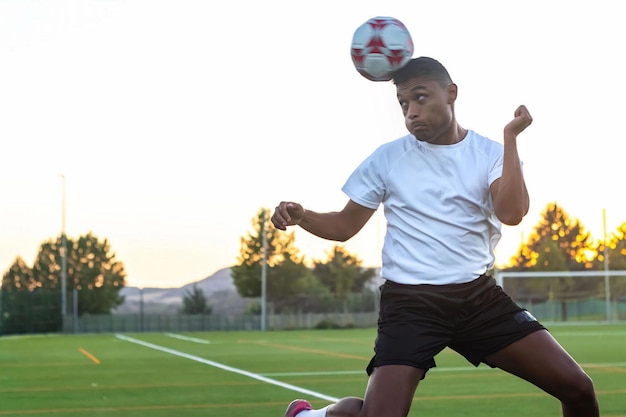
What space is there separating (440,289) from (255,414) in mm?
5567

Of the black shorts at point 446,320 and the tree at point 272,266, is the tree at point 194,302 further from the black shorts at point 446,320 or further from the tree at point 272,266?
the black shorts at point 446,320

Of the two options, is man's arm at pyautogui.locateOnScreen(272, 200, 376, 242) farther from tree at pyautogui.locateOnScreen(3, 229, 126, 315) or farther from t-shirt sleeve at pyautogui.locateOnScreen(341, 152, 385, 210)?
tree at pyautogui.locateOnScreen(3, 229, 126, 315)

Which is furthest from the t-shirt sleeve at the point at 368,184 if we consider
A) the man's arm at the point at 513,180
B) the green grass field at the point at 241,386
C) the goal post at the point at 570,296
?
the goal post at the point at 570,296

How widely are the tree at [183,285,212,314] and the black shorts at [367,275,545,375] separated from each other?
224ft

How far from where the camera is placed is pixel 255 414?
1042 centimetres

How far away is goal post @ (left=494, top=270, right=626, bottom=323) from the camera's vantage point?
59.2 metres

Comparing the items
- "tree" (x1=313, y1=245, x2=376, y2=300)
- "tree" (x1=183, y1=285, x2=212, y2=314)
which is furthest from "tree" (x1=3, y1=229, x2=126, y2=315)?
"tree" (x1=183, y1=285, x2=212, y2=314)

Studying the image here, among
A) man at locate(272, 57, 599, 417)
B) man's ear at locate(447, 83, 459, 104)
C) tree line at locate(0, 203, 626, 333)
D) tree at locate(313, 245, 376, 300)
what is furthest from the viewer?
tree at locate(313, 245, 376, 300)

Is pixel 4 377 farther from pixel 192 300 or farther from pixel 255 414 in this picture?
pixel 192 300

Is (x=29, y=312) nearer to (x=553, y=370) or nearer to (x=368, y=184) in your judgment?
(x=368, y=184)

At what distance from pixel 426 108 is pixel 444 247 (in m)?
0.61

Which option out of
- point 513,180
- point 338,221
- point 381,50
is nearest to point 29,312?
point 338,221

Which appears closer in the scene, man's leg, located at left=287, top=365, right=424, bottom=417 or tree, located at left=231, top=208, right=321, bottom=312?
man's leg, located at left=287, top=365, right=424, bottom=417

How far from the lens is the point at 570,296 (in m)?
66.0
